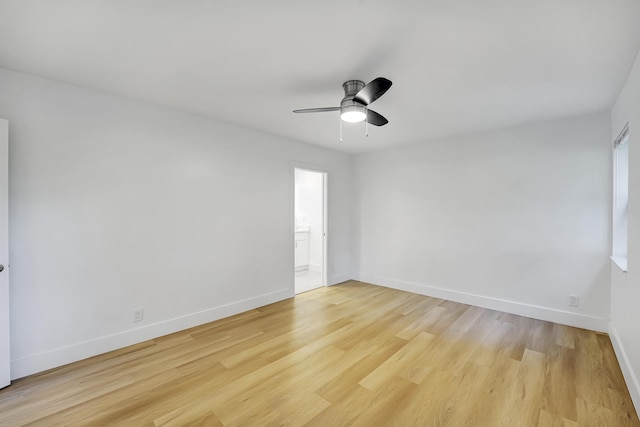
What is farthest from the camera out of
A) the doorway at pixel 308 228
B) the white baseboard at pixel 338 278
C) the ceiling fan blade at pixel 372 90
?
the doorway at pixel 308 228

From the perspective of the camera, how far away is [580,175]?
3172 mm

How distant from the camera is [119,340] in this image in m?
2.67

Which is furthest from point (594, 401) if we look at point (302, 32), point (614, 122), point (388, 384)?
point (302, 32)

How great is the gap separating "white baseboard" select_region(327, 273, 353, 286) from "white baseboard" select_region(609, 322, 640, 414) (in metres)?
3.51

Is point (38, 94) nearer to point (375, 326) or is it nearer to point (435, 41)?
point (435, 41)

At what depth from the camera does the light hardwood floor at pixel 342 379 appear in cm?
181

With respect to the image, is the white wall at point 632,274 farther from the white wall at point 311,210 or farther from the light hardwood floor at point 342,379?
the white wall at point 311,210

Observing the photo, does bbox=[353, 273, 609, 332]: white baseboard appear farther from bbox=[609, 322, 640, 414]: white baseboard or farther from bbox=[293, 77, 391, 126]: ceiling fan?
bbox=[293, 77, 391, 126]: ceiling fan

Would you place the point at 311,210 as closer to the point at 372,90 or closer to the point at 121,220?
the point at 121,220

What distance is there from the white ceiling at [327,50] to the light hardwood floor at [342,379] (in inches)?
96.1

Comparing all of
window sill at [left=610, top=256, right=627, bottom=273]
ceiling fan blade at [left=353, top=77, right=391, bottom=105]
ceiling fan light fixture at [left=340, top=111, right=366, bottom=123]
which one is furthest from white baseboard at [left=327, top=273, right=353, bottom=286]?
window sill at [left=610, top=256, right=627, bottom=273]

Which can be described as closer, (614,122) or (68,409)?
(68,409)

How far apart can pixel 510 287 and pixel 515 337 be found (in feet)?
2.93

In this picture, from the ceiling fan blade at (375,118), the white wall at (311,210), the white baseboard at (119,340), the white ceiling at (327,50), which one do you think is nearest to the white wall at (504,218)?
the white ceiling at (327,50)
